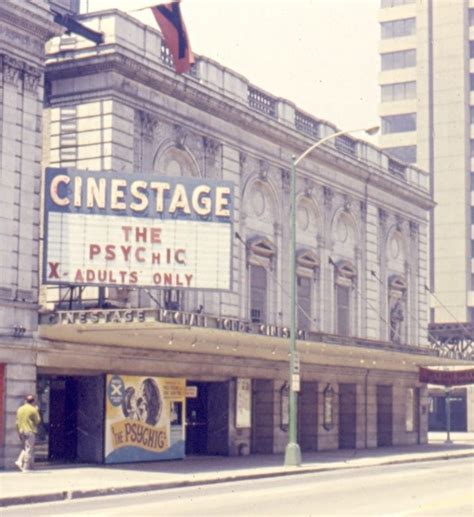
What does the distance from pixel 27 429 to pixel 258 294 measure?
1505 centimetres

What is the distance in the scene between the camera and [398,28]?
104000 millimetres

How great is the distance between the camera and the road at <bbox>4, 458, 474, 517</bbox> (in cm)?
2027

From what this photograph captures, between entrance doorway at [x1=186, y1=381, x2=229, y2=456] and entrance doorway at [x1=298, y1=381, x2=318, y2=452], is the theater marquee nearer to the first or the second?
entrance doorway at [x1=186, y1=381, x2=229, y2=456]

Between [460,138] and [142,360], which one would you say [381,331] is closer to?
[142,360]

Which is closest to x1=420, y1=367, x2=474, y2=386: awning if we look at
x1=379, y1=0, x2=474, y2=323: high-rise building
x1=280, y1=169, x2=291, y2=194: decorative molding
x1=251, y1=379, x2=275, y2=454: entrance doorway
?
x1=251, y1=379, x2=275, y2=454: entrance doorway

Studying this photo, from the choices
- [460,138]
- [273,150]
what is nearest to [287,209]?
[273,150]

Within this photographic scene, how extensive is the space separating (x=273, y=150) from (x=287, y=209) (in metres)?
2.36

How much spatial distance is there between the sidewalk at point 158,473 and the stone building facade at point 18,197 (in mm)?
A: 2551

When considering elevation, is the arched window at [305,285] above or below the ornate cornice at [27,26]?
below

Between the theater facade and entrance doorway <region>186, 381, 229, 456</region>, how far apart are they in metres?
0.05

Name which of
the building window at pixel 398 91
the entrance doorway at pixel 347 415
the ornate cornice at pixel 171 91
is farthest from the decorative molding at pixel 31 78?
A: the building window at pixel 398 91

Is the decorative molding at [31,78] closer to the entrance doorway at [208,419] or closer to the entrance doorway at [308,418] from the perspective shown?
the entrance doorway at [208,419]

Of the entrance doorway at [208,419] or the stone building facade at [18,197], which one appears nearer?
the stone building facade at [18,197]

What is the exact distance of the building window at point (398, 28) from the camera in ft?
339
